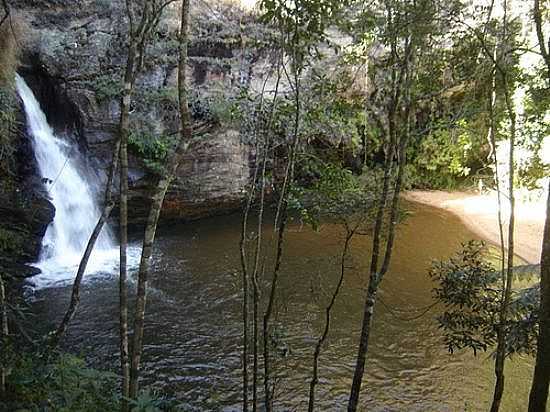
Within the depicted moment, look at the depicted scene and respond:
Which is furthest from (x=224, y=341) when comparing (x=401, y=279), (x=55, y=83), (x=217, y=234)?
(x=55, y=83)

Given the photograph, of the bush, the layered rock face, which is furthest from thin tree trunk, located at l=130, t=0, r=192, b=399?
the layered rock face

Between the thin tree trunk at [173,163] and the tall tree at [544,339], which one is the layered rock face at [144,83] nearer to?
the thin tree trunk at [173,163]

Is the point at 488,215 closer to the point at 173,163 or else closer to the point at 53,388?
the point at 173,163

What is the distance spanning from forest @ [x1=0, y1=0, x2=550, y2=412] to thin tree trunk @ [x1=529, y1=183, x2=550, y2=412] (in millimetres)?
21

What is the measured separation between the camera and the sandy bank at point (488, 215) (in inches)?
601

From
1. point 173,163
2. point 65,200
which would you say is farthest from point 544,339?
point 65,200

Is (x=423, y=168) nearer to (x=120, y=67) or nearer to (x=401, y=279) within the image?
(x=401, y=279)

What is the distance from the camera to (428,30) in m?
5.25

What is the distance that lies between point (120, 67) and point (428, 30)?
464 inches

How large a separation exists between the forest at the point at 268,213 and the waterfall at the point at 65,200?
0.18 ft

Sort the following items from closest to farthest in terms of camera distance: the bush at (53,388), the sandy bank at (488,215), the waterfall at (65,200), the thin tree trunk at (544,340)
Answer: the thin tree trunk at (544,340) < the bush at (53,388) < the waterfall at (65,200) < the sandy bank at (488,215)

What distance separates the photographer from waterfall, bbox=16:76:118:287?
12.9m

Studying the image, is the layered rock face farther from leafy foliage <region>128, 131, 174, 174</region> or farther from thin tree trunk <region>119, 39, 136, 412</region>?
thin tree trunk <region>119, 39, 136, 412</region>

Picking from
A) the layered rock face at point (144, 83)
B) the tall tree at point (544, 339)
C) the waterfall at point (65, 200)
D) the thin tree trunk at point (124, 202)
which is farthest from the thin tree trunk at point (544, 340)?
the layered rock face at point (144, 83)
